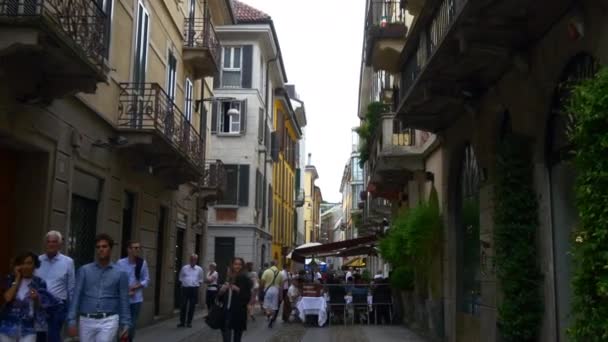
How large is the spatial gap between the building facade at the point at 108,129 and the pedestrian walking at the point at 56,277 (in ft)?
7.53

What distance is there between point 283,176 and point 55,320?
40.2 m

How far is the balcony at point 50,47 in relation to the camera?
28.2ft

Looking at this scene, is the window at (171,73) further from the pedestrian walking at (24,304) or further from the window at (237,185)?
the window at (237,185)

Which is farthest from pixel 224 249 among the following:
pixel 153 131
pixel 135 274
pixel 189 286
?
pixel 135 274

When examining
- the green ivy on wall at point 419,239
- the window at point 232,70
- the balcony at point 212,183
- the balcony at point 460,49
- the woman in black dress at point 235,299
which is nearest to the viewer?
the balcony at point 460,49

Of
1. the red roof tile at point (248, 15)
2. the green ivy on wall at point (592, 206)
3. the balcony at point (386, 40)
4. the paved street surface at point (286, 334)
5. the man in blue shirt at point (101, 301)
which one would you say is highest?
the red roof tile at point (248, 15)

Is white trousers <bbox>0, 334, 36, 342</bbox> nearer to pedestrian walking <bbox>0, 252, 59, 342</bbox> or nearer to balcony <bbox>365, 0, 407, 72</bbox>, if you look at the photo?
pedestrian walking <bbox>0, 252, 59, 342</bbox>

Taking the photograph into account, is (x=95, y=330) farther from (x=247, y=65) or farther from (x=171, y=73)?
(x=247, y=65)

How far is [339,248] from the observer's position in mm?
24297

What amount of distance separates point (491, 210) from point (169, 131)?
8455mm

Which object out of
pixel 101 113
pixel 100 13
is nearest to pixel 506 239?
pixel 100 13

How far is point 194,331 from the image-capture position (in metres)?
16.4

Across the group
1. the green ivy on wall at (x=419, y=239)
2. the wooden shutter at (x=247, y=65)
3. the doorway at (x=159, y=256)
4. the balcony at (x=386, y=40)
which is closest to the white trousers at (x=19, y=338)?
the green ivy on wall at (x=419, y=239)

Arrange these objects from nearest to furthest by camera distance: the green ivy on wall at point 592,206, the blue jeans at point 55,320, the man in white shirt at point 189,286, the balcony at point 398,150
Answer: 1. the green ivy on wall at point 592,206
2. the blue jeans at point 55,320
3. the man in white shirt at point 189,286
4. the balcony at point 398,150
